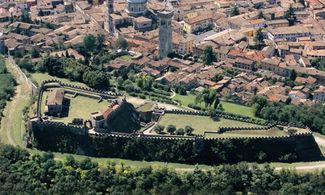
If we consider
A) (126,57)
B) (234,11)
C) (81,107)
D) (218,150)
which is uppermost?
(81,107)

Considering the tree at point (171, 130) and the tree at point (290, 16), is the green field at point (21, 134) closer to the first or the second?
the tree at point (171, 130)

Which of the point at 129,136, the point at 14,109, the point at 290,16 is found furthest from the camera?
the point at 290,16

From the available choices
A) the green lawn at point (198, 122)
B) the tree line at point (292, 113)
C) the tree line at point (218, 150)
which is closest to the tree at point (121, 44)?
the tree line at point (292, 113)

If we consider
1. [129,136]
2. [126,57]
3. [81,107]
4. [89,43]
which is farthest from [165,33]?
[129,136]

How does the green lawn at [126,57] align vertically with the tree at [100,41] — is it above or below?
below

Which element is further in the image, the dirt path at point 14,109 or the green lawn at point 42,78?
the green lawn at point 42,78

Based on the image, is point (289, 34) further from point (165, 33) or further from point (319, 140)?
point (319, 140)

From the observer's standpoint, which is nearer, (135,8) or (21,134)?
(21,134)

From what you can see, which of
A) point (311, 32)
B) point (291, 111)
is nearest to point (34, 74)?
point (291, 111)
